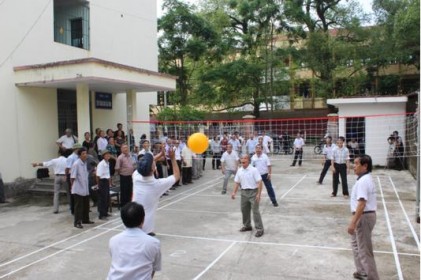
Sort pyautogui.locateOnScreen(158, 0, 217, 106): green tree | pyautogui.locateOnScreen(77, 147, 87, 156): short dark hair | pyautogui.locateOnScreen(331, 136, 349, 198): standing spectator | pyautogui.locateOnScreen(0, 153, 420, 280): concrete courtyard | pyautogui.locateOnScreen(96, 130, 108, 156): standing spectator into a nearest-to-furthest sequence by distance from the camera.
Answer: pyautogui.locateOnScreen(0, 153, 420, 280): concrete courtyard < pyautogui.locateOnScreen(77, 147, 87, 156): short dark hair < pyautogui.locateOnScreen(331, 136, 349, 198): standing spectator < pyautogui.locateOnScreen(96, 130, 108, 156): standing spectator < pyautogui.locateOnScreen(158, 0, 217, 106): green tree

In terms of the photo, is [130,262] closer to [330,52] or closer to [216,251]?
[216,251]

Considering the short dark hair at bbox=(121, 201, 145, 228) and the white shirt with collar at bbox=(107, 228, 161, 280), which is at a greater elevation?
the short dark hair at bbox=(121, 201, 145, 228)

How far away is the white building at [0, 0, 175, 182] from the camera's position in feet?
36.4

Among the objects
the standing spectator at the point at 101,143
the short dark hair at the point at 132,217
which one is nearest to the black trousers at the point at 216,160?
the standing spectator at the point at 101,143

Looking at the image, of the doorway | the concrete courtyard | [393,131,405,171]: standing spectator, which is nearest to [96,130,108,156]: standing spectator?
the doorway

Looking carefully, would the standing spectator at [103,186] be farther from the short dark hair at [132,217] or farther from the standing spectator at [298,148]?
the standing spectator at [298,148]

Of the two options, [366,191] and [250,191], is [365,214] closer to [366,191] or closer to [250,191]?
[366,191]

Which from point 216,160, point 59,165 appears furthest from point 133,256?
point 216,160

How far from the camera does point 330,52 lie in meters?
25.0

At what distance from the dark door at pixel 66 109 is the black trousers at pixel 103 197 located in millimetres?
5203

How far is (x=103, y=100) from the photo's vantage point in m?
14.6

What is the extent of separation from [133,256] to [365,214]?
317 cm

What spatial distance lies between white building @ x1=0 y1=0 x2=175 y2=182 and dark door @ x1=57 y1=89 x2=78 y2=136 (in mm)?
19

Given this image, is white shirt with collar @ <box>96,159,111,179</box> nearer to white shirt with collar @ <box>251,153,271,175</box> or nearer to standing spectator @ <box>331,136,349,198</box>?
white shirt with collar @ <box>251,153,271,175</box>
